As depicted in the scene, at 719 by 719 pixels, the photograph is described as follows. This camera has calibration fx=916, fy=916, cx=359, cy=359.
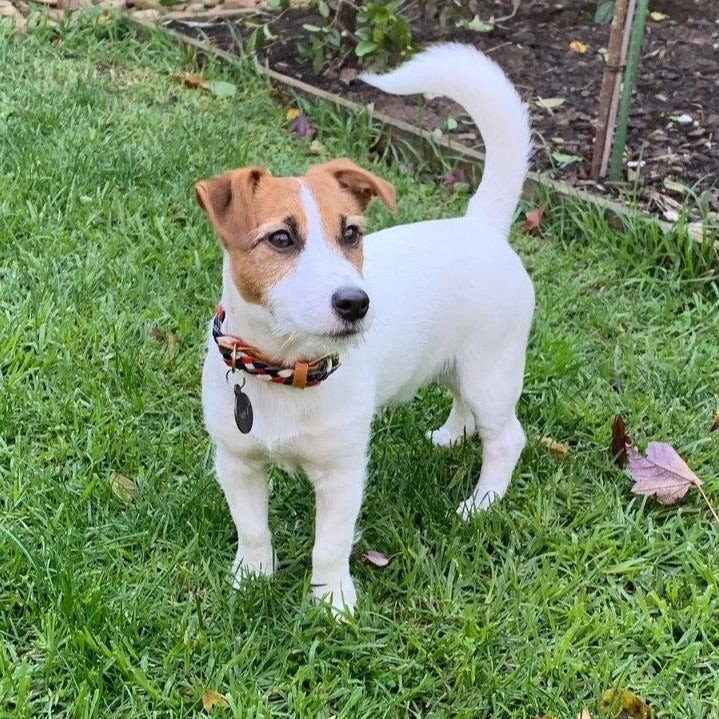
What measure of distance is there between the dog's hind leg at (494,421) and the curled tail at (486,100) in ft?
1.72

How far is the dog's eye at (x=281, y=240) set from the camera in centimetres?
231

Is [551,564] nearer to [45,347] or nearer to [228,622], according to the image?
[228,622]

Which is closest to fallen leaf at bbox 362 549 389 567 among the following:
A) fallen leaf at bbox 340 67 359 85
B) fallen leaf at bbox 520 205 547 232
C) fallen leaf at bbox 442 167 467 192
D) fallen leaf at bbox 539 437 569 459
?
fallen leaf at bbox 539 437 569 459

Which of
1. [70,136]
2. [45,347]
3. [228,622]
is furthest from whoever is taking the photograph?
[70,136]

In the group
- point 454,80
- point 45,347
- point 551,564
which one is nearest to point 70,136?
point 45,347

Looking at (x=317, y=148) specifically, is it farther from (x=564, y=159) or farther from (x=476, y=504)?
(x=476, y=504)

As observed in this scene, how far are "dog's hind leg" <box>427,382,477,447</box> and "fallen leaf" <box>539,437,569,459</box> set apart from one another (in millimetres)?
268

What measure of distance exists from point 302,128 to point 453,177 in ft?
3.47

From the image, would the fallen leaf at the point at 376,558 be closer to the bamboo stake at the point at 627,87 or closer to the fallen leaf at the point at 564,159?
the bamboo stake at the point at 627,87

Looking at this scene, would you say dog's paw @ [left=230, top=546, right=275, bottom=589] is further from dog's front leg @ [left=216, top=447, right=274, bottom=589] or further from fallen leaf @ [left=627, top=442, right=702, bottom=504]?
fallen leaf @ [left=627, top=442, right=702, bottom=504]

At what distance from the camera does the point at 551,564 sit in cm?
293

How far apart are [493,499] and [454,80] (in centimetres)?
140

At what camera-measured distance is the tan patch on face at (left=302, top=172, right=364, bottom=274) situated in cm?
236

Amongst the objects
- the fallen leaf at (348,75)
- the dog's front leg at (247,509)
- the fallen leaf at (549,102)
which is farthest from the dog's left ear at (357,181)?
the fallen leaf at (348,75)
